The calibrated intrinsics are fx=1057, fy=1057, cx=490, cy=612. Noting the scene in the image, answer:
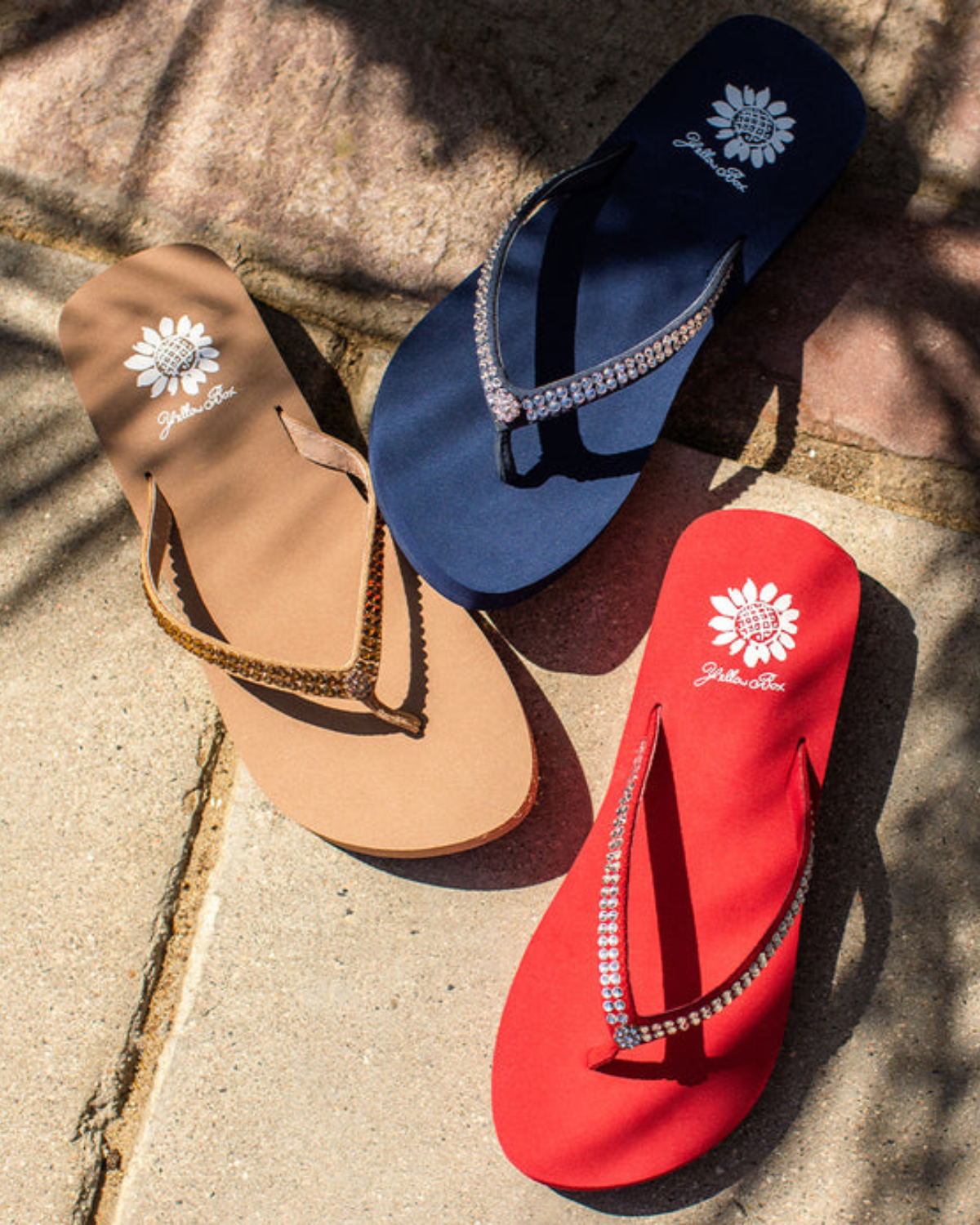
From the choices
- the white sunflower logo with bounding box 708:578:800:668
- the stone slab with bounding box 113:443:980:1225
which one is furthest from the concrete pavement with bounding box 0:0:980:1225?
the white sunflower logo with bounding box 708:578:800:668

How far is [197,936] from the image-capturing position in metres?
1.28

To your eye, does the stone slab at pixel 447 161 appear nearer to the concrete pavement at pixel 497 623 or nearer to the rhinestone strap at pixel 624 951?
the concrete pavement at pixel 497 623

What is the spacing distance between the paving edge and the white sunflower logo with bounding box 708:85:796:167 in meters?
0.99

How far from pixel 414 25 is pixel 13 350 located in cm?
72

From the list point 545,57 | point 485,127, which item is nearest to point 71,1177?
point 485,127

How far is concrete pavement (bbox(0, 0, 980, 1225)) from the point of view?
1.20 metres

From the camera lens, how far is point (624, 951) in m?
1.04

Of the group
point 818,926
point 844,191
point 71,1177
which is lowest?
point 71,1177

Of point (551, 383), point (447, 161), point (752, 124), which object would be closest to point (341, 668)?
point (551, 383)

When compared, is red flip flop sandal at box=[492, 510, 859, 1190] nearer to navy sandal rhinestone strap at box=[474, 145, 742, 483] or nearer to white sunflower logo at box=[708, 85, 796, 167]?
navy sandal rhinestone strap at box=[474, 145, 742, 483]

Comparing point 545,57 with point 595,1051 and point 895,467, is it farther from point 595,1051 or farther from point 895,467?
point 595,1051

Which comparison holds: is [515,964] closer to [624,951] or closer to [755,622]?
[624,951]

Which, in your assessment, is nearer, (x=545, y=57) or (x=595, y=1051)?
(x=595, y=1051)

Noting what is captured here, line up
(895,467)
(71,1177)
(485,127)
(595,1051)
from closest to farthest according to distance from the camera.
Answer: (595,1051)
(71,1177)
(895,467)
(485,127)
